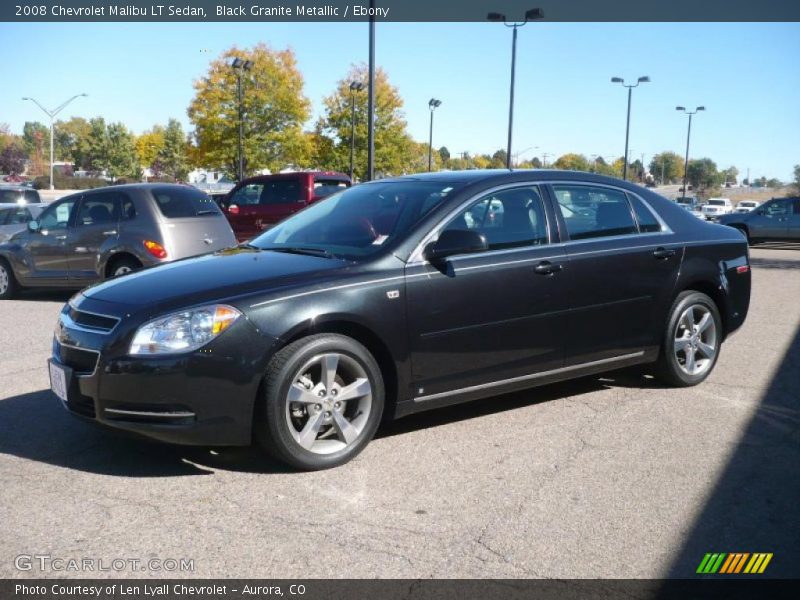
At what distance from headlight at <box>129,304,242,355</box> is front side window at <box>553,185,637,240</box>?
8.12 ft

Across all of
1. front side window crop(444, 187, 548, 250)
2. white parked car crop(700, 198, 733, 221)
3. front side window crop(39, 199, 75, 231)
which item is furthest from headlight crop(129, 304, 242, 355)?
white parked car crop(700, 198, 733, 221)

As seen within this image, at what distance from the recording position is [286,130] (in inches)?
1694

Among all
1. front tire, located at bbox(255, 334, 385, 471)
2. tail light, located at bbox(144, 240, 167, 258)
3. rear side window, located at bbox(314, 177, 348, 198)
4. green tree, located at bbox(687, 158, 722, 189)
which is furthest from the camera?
green tree, located at bbox(687, 158, 722, 189)

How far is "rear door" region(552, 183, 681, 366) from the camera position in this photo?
5.44m

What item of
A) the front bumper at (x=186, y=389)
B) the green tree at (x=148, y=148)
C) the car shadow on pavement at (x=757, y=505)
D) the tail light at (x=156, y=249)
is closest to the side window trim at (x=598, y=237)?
the car shadow on pavement at (x=757, y=505)

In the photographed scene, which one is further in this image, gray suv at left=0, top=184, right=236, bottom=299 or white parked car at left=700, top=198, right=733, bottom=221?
white parked car at left=700, top=198, right=733, bottom=221

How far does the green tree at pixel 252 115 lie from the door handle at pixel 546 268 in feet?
124

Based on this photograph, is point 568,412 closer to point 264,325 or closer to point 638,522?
point 638,522

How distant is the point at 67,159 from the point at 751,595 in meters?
137

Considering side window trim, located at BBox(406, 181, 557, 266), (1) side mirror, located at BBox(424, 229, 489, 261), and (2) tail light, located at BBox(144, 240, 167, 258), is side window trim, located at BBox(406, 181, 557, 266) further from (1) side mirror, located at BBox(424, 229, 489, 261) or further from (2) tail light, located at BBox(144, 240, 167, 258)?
(2) tail light, located at BBox(144, 240, 167, 258)

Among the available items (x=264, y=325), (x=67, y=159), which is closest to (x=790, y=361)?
(x=264, y=325)

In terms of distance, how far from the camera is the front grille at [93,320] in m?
4.29

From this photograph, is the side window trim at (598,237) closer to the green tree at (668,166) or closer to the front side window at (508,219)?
the front side window at (508,219)

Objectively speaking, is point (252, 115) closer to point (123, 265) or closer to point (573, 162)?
point (123, 265)
